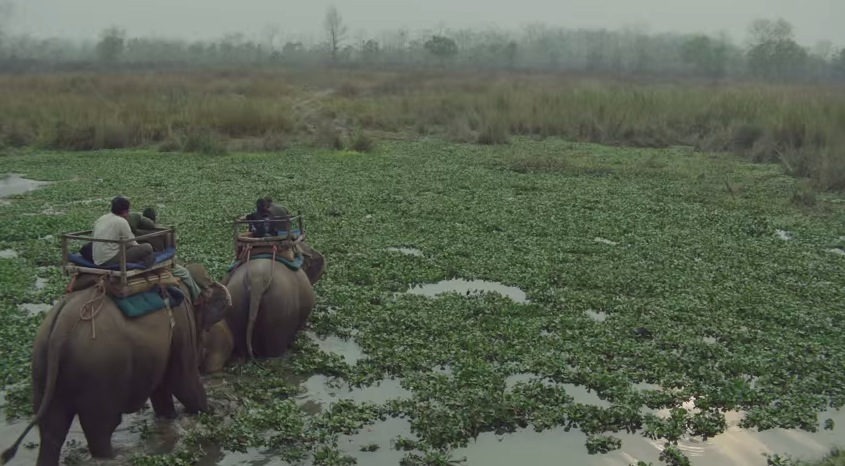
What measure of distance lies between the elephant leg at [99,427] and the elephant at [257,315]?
178 centimetres

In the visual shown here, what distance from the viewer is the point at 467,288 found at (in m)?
11.3

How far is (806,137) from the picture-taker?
78.1 feet

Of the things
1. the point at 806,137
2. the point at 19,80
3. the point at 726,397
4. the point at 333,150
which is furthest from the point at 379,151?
the point at 19,80

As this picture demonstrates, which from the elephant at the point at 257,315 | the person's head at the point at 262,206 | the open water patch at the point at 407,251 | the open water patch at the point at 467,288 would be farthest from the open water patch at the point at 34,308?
the open water patch at the point at 407,251

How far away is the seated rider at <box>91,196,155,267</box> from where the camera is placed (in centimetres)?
682

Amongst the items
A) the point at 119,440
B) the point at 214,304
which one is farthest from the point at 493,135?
the point at 119,440

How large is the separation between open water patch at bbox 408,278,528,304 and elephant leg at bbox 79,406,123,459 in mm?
5303

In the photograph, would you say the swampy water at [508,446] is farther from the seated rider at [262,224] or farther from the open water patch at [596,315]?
the open water patch at [596,315]

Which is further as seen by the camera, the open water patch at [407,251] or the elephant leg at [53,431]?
the open water patch at [407,251]

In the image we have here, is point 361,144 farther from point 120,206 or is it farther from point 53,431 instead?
point 53,431

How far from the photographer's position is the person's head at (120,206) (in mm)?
6965

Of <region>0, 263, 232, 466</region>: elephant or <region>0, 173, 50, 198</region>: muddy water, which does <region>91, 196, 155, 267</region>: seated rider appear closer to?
<region>0, 263, 232, 466</region>: elephant

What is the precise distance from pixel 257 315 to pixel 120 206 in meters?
1.98

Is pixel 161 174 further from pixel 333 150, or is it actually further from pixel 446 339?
pixel 446 339
